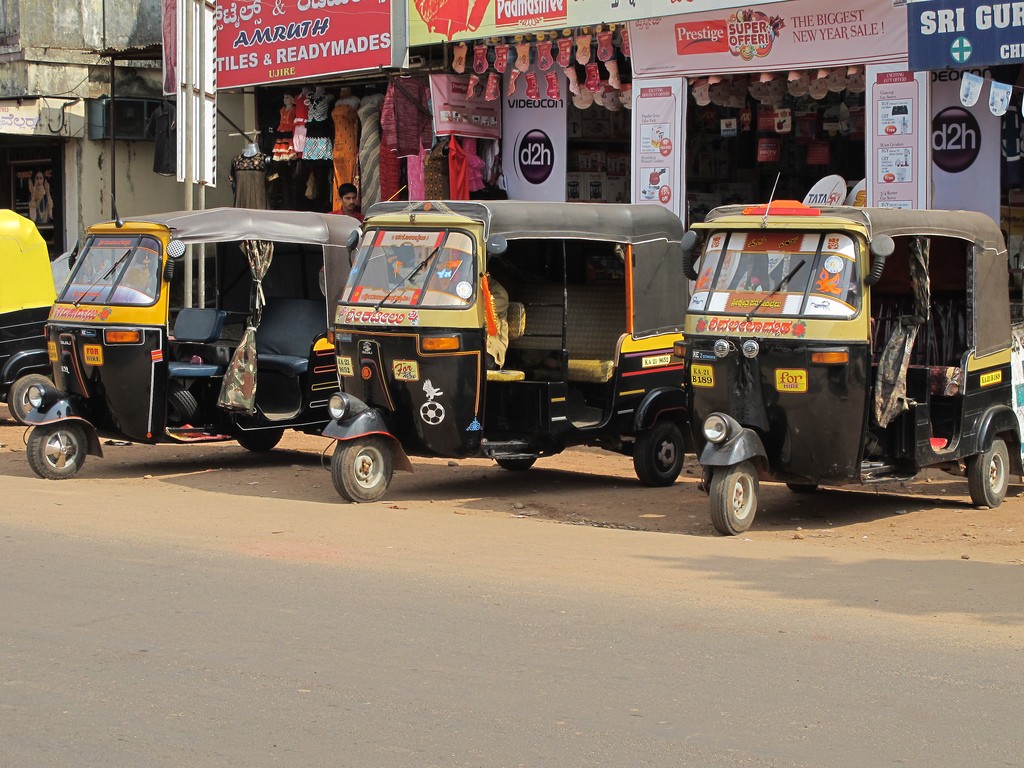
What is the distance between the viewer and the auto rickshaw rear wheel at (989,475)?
11289 millimetres

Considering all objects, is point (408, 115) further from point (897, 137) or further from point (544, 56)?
point (897, 137)

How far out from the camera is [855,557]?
909 centimetres

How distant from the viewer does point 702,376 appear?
10352 mm

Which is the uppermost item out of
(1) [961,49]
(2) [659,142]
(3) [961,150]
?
(1) [961,49]

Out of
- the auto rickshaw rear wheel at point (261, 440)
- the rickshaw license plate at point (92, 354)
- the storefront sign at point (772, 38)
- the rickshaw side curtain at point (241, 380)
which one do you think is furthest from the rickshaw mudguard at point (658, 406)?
the rickshaw license plate at point (92, 354)

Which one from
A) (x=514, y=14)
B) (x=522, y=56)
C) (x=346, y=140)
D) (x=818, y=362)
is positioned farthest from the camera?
(x=346, y=140)

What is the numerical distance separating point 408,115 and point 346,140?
4.78 ft

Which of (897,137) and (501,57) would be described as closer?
(897,137)

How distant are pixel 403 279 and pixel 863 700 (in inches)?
253

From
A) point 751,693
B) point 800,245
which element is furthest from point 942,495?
point 751,693

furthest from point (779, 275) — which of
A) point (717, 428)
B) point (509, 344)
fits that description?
point (509, 344)

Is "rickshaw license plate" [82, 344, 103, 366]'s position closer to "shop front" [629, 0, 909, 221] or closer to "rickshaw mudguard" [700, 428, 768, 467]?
"rickshaw mudguard" [700, 428, 768, 467]

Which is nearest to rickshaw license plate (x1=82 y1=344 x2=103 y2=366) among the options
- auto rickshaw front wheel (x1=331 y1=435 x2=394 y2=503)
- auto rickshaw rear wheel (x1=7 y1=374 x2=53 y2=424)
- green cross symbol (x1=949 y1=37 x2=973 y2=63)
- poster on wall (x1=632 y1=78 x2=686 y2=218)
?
auto rickshaw front wheel (x1=331 y1=435 x2=394 y2=503)

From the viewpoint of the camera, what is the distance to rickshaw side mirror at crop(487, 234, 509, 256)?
11047 millimetres
